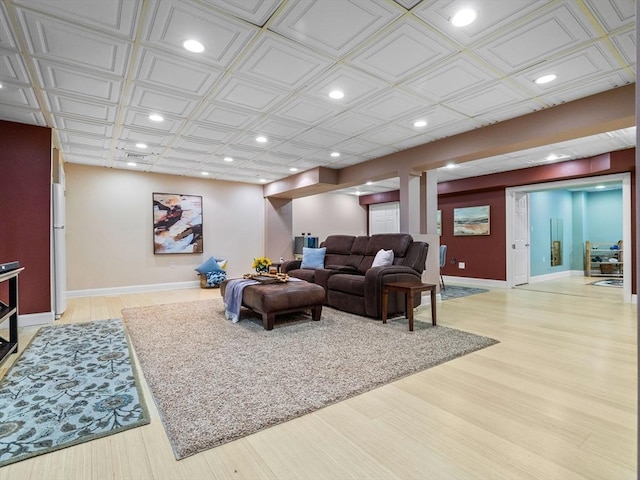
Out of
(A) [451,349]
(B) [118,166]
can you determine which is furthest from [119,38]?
(B) [118,166]

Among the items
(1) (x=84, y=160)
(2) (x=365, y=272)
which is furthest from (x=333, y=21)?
(1) (x=84, y=160)

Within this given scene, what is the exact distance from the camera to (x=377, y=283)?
13.0ft

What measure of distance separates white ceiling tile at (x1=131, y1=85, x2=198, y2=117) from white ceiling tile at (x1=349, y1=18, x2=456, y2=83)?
1764 mm

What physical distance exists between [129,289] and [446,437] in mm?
6362

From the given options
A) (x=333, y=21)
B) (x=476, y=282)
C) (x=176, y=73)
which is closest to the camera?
(x=333, y=21)

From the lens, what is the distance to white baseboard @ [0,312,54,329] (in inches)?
150

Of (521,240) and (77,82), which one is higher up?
(77,82)

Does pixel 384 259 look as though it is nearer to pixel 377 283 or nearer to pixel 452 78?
pixel 377 283

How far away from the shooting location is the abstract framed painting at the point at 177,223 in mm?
6688

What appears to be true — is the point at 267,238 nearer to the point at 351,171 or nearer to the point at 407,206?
the point at 351,171

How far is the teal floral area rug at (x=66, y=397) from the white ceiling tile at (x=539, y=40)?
3.32 meters

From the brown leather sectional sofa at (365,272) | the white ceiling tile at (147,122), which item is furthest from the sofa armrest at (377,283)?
the white ceiling tile at (147,122)

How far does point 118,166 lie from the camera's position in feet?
20.2

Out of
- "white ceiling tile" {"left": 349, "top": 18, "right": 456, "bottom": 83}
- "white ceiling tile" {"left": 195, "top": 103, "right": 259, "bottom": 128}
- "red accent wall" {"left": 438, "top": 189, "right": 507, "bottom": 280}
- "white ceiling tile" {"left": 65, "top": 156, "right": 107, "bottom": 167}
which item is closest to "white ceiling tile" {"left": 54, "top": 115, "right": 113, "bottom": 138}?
"white ceiling tile" {"left": 195, "top": 103, "right": 259, "bottom": 128}
